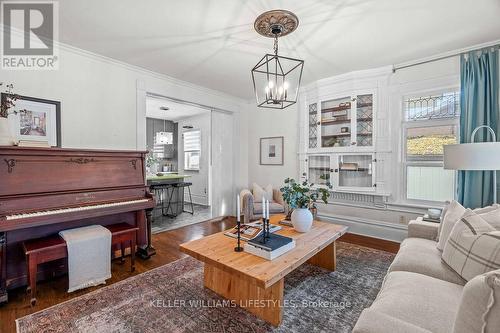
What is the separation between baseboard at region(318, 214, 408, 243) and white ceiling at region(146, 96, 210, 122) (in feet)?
12.0

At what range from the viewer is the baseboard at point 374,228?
350 cm

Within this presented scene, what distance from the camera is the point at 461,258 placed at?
59.0 inches

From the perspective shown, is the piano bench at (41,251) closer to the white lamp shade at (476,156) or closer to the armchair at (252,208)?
the armchair at (252,208)

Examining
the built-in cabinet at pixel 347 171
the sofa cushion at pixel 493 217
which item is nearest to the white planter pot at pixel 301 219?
the sofa cushion at pixel 493 217

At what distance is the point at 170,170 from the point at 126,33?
4.97 metres

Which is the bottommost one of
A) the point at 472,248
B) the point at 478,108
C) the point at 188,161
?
the point at 472,248

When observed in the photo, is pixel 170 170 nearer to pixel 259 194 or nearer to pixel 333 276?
pixel 259 194

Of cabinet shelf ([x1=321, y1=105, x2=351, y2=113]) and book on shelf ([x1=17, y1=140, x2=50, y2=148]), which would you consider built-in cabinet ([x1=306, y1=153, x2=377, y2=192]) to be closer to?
cabinet shelf ([x1=321, y1=105, x2=351, y2=113])

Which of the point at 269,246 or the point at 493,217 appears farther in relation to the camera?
the point at 269,246

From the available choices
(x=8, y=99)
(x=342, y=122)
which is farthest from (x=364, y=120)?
(x=8, y=99)

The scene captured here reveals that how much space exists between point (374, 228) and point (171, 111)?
16.6 feet

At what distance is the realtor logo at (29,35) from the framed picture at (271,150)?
137 inches

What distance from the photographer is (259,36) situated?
2.58 m

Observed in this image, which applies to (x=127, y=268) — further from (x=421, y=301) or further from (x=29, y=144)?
(x=421, y=301)
